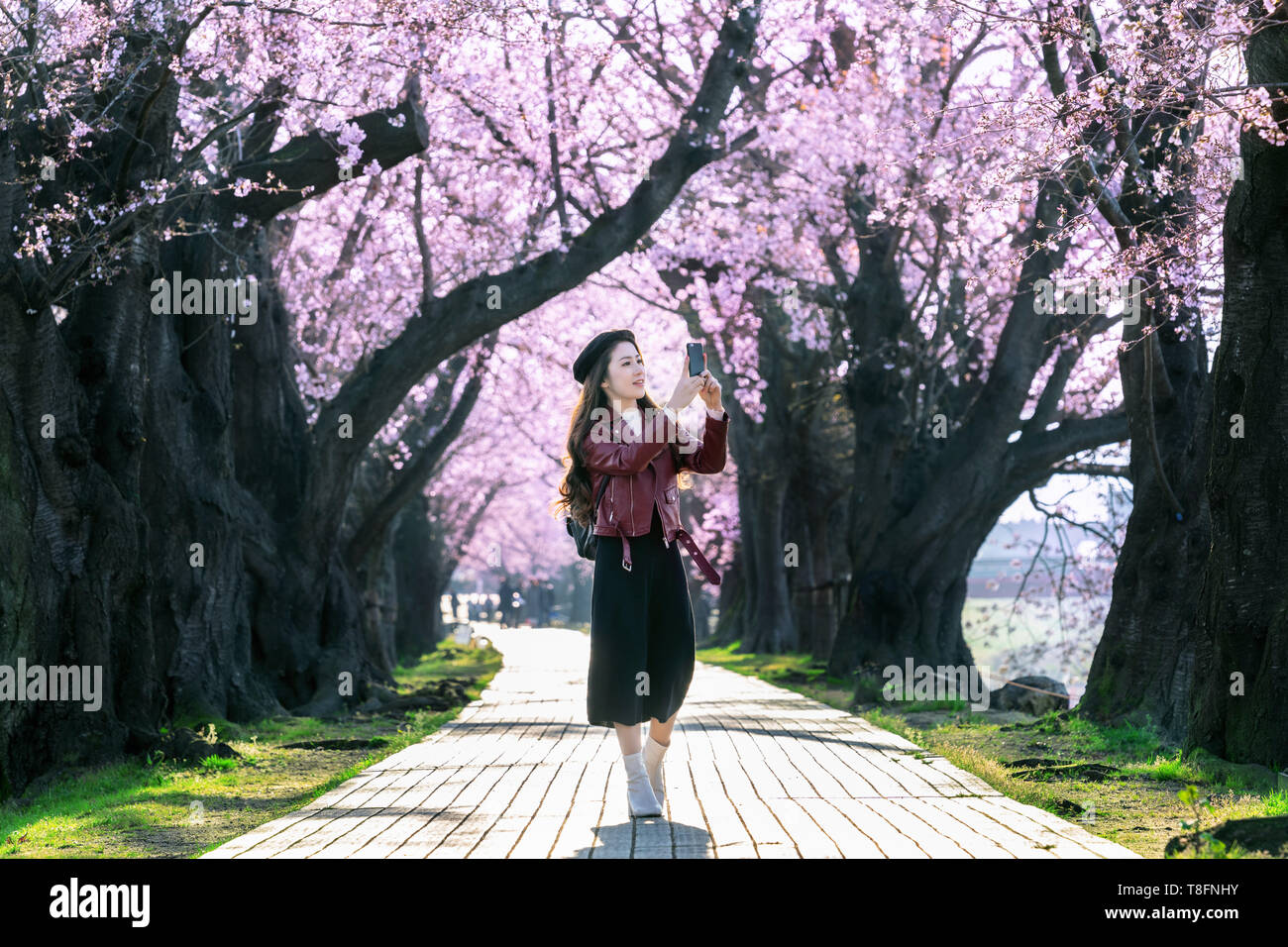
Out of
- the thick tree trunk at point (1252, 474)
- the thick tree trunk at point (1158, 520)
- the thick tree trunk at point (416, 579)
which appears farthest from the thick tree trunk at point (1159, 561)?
the thick tree trunk at point (416, 579)

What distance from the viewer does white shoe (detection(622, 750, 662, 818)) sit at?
6277 mm

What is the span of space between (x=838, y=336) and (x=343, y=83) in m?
11.8

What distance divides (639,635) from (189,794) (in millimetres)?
3627

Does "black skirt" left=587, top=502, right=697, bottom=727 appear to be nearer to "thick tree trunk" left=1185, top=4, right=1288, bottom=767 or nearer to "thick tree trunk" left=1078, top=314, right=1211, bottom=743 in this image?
"thick tree trunk" left=1185, top=4, right=1288, bottom=767

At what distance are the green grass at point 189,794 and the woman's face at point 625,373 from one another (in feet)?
8.94

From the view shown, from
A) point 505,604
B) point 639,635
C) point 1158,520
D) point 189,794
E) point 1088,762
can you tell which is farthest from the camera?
point 505,604

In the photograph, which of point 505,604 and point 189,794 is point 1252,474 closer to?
point 189,794

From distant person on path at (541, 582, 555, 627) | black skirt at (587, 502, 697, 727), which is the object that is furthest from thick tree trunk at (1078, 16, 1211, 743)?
distant person on path at (541, 582, 555, 627)

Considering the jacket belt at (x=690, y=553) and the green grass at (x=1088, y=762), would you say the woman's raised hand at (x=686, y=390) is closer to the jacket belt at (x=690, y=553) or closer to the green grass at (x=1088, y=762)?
the jacket belt at (x=690, y=553)

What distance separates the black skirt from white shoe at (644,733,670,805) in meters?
0.29

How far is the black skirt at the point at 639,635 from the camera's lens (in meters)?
6.18

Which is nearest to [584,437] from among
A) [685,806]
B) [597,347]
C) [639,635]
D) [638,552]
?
[597,347]

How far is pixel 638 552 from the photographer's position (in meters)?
6.34
